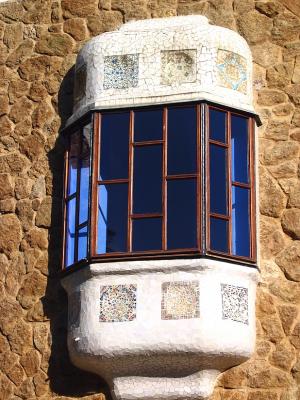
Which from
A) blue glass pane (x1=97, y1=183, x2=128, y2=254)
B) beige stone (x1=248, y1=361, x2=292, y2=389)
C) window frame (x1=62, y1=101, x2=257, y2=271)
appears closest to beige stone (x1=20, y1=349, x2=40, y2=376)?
window frame (x1=62, y1=101, x2=257, y2=271)

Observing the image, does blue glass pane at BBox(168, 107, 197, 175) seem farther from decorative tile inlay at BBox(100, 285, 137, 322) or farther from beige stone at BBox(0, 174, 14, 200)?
beige stone at BBox(0, 174, 14, 200)

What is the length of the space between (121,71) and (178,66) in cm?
56

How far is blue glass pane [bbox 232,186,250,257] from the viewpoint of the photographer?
11281mm

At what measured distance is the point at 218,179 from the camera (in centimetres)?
1140

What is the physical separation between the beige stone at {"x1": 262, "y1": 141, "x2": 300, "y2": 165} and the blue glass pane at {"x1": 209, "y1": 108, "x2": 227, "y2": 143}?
521 mm

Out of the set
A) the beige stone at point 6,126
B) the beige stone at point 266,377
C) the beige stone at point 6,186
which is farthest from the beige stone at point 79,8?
the beige stone at point 266,377

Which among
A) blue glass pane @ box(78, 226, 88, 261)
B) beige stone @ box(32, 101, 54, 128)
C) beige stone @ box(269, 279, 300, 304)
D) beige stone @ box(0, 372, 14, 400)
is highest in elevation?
beige stone @ box(32, 101, 54, 128)

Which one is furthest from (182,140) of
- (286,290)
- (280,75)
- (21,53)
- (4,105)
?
(21,53)

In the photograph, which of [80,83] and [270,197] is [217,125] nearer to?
[270,197]

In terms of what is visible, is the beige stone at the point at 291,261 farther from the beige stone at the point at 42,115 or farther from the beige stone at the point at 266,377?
the beige stone at the point at 42,115

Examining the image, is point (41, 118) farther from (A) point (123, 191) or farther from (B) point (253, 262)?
(B) point (253, 262)

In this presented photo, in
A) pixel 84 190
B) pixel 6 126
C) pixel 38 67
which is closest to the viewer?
pixel 84 190

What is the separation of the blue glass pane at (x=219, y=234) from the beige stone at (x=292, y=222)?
2.04 ft

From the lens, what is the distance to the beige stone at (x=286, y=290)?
1122 centimetres
